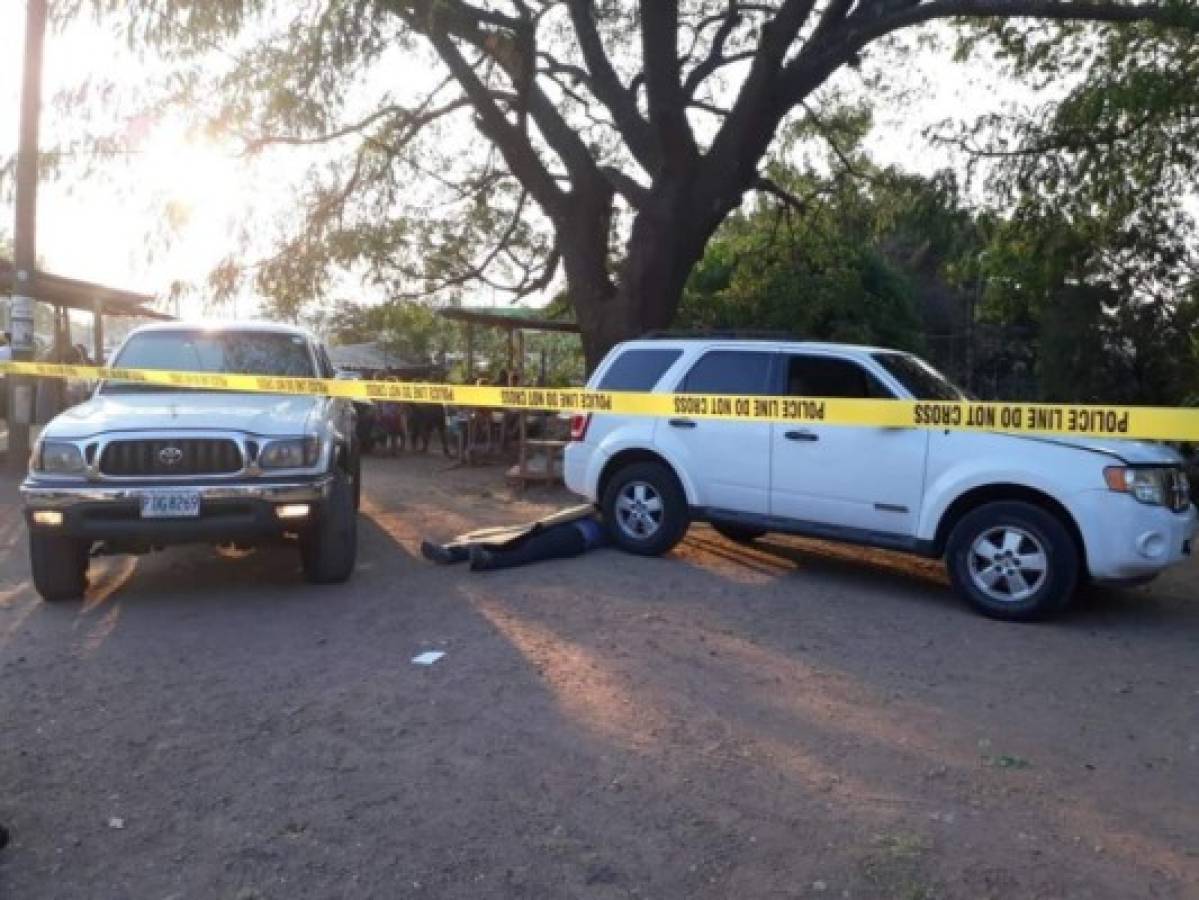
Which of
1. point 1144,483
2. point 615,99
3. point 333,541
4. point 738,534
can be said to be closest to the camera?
point 1144,483

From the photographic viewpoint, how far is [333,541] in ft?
22.6

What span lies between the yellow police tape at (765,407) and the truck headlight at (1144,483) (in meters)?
0.49

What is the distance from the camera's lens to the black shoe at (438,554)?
7.87 meters

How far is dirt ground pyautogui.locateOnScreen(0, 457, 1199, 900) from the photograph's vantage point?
337 cm

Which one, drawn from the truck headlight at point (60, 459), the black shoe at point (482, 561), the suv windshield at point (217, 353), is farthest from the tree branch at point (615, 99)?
the truck headlight at point (60, 459)

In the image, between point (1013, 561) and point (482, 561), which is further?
point (482, 561)

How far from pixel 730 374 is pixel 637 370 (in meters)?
0.80

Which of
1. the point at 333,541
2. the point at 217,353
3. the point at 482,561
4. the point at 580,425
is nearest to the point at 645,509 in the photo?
the point at 580,425

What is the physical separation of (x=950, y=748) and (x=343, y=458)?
4769 millimetres

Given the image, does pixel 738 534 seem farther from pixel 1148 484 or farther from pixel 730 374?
pixel 1148 484

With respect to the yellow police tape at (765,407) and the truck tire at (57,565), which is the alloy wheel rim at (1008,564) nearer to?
the yellow police tape at (765,407)

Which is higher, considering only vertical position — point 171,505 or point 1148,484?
point 1148,484

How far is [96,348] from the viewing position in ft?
59.7

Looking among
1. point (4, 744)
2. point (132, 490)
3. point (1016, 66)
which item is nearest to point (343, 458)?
point (132, 490)
